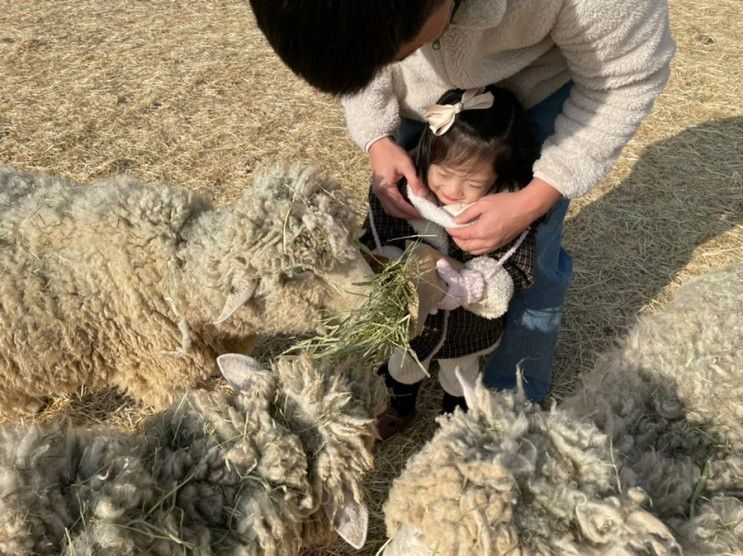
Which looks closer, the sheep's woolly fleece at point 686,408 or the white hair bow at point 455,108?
the sheep's woolly fleece at point 686,408

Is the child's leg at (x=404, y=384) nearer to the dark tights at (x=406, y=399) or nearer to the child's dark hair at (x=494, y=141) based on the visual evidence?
the dark tights at (x=406, y=399)

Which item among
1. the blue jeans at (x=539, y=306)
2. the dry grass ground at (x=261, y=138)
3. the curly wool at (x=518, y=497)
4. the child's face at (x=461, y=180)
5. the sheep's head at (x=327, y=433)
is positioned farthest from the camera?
the dry grass ground at (x=261, y=138)

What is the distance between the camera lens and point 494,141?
2.39 meters

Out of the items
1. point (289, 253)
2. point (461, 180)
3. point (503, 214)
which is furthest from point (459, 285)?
point (289, 253)

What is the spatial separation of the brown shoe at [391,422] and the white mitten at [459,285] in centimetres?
79

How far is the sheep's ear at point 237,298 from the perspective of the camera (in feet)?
7.20

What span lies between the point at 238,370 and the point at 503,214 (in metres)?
1.17

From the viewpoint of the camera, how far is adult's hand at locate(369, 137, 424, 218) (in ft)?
8.35

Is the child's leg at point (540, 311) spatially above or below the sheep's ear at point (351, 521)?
below

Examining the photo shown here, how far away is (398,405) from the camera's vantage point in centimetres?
295

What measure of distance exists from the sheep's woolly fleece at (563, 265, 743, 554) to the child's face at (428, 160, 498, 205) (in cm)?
83

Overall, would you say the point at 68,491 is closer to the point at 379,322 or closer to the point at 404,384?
the point at 379,322

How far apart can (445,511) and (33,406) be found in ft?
6.58

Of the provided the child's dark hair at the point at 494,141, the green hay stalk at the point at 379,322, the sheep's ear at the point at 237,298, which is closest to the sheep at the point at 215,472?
the green hay stalk at the point at 379,322
